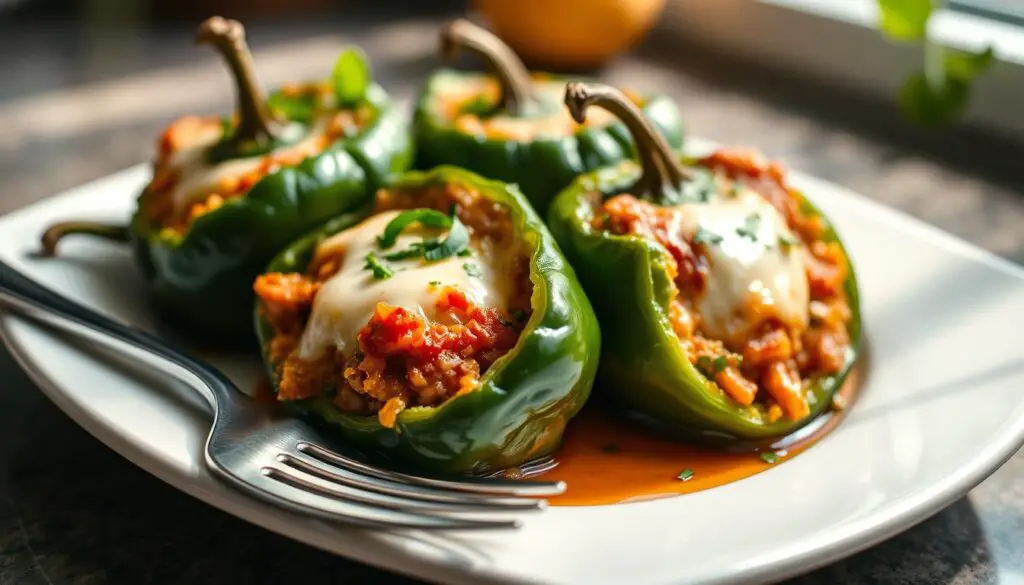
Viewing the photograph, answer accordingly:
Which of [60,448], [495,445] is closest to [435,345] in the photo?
[495,445]

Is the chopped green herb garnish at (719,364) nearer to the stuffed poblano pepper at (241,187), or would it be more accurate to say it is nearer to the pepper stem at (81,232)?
the stuffed poblano pepper at (241,187)

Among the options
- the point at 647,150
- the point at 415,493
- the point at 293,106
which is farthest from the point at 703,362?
the point at 293,106

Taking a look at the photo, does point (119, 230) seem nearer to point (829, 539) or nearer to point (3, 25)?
point (829, 539)

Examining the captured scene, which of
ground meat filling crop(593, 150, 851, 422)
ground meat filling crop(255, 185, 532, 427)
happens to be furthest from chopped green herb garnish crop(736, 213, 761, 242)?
ground meat filling crop(255, 185, 532, 427)

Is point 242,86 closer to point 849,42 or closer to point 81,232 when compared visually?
point 81,232

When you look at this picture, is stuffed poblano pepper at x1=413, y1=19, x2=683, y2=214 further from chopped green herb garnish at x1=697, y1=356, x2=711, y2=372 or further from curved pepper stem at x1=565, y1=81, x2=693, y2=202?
chopped green herb garnish at x1=697, y1=356, x2=711, y2=372

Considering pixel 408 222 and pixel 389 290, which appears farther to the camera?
pixel 408 222
